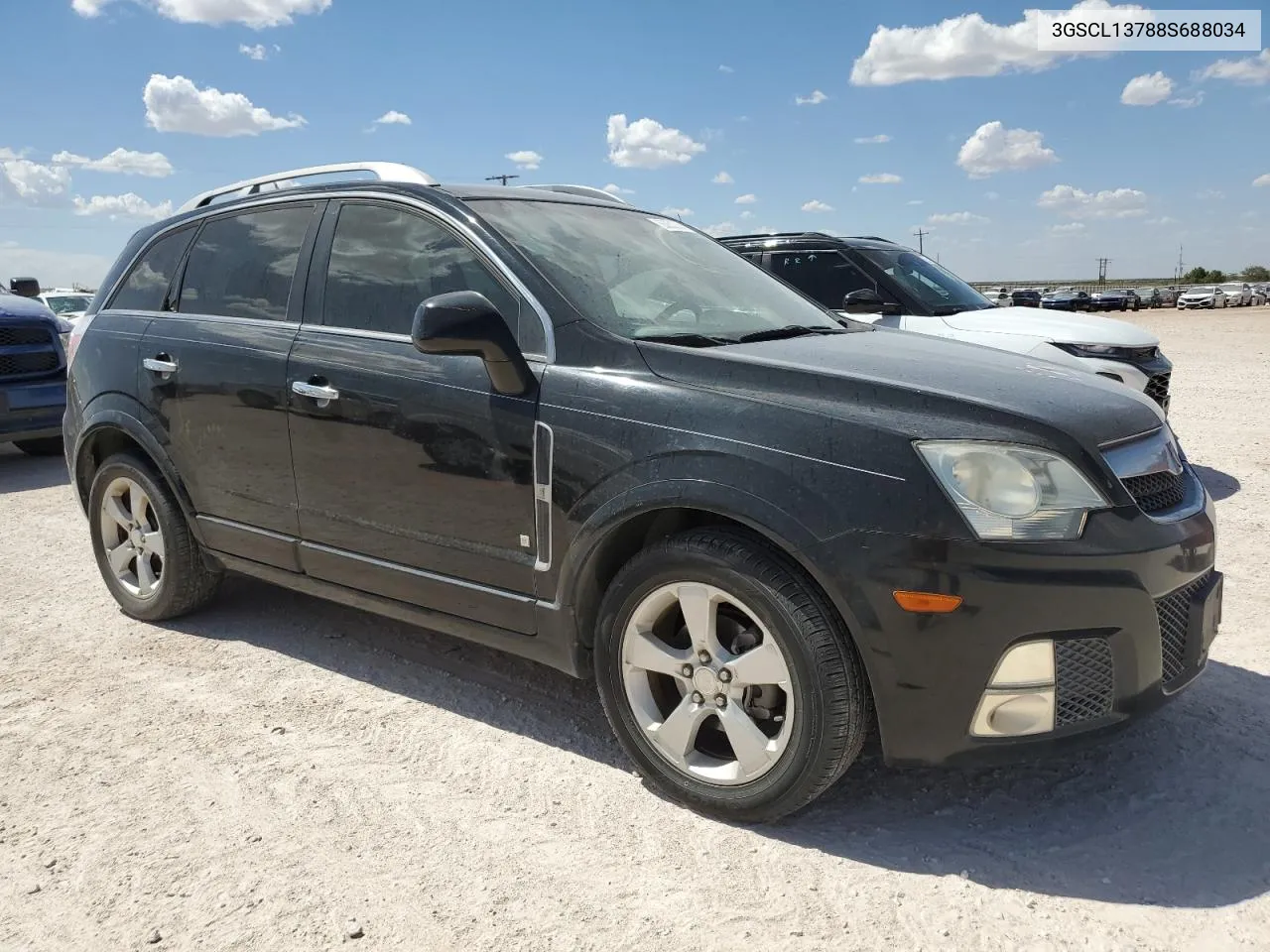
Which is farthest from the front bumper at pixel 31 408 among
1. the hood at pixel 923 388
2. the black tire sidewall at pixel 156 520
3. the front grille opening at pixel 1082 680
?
the front grille opening at pixel 1082 680

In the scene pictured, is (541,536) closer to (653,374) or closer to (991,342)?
(653,374)

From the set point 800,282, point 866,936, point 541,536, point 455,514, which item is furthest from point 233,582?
point 800,282

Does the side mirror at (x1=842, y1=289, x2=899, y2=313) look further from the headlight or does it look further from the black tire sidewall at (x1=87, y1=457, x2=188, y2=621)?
the black tire sidewall at (x1=87, y1=457, x2=188, y2=621)

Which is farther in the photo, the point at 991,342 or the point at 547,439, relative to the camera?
the point at 991,342

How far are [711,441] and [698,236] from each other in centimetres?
175

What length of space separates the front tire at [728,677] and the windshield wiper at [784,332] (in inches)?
32.5

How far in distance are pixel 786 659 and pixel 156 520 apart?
3089mm

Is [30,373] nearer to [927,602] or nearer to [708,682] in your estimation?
[708,682]

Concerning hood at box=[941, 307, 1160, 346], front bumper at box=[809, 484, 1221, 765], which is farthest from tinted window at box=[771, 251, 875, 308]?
front bumper at box=[809, 484, 1221, 765]

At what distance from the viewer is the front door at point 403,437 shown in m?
3.15

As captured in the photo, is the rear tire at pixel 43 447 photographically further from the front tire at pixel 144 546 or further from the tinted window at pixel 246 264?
the tinted window at pixel 246 264

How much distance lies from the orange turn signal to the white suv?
408cm

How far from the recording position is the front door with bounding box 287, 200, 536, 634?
3146 mm

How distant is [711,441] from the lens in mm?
2697
